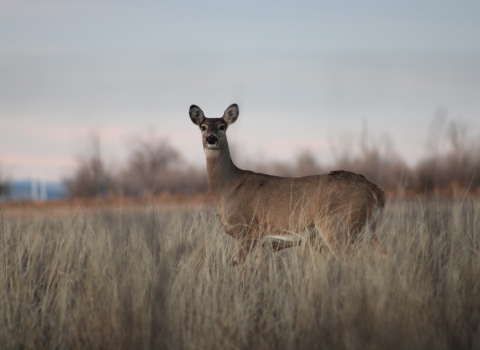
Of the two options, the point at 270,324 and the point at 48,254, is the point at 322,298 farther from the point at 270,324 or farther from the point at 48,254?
the point at 48,254

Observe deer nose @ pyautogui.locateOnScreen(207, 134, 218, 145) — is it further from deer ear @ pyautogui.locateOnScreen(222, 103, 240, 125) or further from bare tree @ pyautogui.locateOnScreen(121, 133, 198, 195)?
bare tree @ pyautogui.locateOnScreen(121, 133, 198, 195)

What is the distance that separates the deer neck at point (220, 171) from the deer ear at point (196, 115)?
0.51 meters

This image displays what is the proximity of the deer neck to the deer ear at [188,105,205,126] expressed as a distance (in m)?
0.51

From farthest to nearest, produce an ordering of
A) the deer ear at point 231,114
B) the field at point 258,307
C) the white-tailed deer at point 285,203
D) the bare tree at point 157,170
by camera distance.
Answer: the bare tree at point 157,170
the deer ear at point 231,114
the white-tailed deer at point 285,203
the field at point 258,307

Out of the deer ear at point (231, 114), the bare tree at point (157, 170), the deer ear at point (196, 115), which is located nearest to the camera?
the deer ear at point (196, 115)

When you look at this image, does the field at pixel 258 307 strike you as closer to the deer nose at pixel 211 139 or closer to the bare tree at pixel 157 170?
the deer nose at pixel 211 139

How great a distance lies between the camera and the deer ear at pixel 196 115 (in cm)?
922

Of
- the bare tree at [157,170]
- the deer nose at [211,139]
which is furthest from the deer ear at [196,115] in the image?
the bare tree at [157,170]

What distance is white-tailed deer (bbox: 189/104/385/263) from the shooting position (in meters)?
7.80

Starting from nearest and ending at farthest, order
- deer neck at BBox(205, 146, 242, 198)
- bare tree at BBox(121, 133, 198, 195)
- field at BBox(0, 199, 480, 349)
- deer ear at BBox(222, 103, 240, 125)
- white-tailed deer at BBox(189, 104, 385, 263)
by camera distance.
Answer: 1. field at BBox(0, 199, 480, 349)
2. white-tailed deer at BBox(189, 104, 385, 263)
3. deer neck at BBox(205, 146, 242, 198)
4. deer ear at BBox(222, 103, 240, 125)
5. bare tree at BBox(121, 133, 198, 195)

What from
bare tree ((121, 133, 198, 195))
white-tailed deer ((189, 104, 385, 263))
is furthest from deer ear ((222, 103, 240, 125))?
bare tree ((121, 133, 198, 195))

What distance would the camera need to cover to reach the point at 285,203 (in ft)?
27.3

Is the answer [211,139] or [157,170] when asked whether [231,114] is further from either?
[157,170]

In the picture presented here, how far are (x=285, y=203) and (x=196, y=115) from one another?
6.51ft
